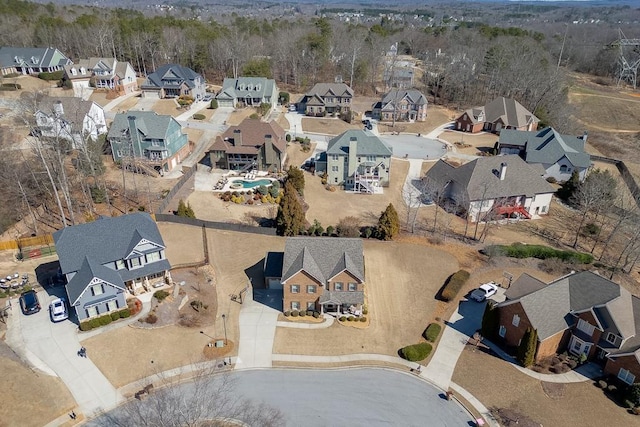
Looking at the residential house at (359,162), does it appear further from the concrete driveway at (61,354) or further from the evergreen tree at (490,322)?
the concrete driveway at (61,354)

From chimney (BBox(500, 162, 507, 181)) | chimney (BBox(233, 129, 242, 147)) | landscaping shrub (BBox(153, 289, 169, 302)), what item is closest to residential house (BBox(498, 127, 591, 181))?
chimney (BBox(500, 162, 507, 181))

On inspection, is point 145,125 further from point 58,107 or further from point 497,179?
point 497,179

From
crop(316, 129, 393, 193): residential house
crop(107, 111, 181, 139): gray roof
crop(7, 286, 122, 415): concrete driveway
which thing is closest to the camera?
crop(7, 286, 122, 415): concrete driveway

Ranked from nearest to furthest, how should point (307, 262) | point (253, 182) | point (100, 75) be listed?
point (307, 262) < point (253, 182) < point (100, 75)

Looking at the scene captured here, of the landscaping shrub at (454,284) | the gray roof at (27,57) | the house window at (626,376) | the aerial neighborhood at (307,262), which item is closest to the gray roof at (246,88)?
the aerial neighborhood at (307,262)

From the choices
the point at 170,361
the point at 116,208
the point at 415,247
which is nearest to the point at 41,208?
the point at 116,208

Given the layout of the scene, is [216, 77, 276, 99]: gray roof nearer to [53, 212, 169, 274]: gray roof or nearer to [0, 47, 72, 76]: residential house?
[0, 47, 72, 76]: residential house

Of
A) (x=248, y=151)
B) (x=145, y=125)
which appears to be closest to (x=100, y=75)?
(x=145, y=125)
